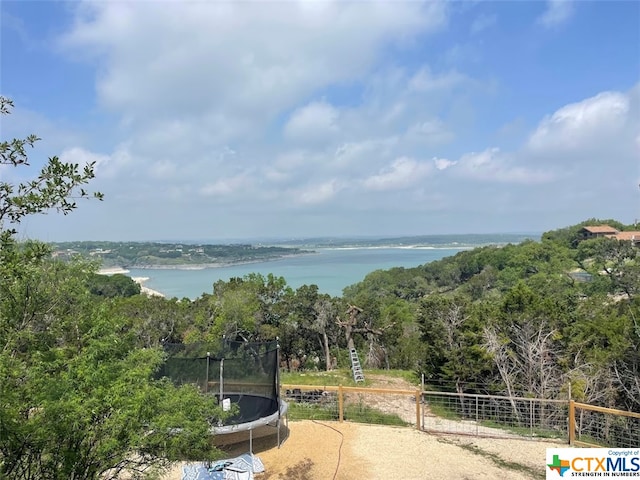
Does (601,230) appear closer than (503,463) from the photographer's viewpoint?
No

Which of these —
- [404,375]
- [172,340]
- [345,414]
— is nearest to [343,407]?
[345,414]

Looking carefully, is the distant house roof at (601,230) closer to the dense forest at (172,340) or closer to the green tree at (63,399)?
the dense forest at (172,340)

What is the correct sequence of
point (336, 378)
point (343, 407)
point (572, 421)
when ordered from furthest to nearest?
point (336, 378), point (343, 407), point (572, 421)

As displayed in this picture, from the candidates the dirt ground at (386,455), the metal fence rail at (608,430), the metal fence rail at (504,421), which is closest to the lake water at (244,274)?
the metal fence rail at (504,421)

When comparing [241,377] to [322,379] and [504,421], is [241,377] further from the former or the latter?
[322,379]

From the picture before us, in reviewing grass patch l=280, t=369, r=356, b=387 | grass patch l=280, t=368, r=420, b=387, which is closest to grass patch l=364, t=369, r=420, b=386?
grass patch l=280, t=368, r=420, b=387

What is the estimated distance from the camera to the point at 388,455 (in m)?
8.15

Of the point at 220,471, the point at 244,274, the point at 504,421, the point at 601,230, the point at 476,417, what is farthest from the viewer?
the point at 244,274

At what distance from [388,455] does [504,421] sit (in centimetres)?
492

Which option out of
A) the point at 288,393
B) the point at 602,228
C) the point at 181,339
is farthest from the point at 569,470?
the point at 602,228

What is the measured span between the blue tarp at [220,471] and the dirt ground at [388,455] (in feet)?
3.42

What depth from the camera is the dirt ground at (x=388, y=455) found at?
7.41 metres

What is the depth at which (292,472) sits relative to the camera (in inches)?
298

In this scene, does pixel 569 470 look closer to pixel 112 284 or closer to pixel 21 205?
pixel 21 205
